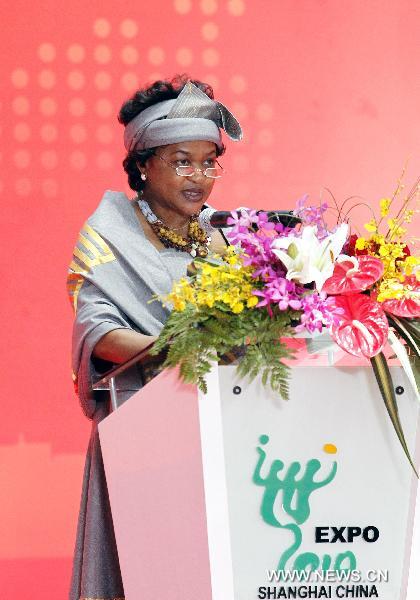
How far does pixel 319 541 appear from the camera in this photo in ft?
6.21

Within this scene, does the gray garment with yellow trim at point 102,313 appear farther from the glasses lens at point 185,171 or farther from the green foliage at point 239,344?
the green foliage at point 239,344

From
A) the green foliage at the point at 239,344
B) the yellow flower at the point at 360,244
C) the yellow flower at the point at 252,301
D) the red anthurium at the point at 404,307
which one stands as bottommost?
the green foliage at the point at 239,344

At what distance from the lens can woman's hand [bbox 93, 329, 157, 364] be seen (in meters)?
2.38

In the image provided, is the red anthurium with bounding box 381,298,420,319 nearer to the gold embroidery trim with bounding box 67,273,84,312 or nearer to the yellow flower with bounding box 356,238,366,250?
the yellow flower with bounding box 356,238,366,250

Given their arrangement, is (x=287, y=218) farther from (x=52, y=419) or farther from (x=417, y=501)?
(x=52, y=419)

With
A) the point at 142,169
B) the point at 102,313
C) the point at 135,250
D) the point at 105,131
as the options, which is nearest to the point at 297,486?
the point at 102,313

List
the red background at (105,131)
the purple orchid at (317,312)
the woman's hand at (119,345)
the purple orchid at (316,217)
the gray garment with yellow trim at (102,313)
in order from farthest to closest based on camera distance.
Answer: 1. the red background at (105,131)
2. the gray garment with yellow trim at (102,313)
3. the woman's hand at (119,345)
4. the purple orchid at (316,217)
5. the purple orchid at (317,312)

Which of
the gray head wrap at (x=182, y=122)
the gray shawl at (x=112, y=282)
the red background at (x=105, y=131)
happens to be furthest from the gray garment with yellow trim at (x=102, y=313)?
the red background at (x=105, y=131)

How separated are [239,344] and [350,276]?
0.67 feet

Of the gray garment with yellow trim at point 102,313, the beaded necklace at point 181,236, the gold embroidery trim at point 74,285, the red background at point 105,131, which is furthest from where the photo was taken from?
the red background at point 105,131

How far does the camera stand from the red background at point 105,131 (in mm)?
4008

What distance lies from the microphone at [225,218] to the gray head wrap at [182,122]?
0.60 ft

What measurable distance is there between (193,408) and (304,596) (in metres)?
0.35

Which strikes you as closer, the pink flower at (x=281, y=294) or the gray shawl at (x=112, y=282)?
the pink flower at (x=281, y=294)
